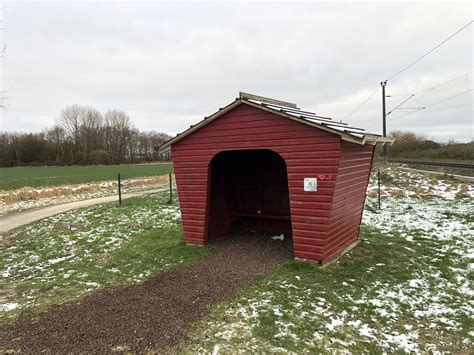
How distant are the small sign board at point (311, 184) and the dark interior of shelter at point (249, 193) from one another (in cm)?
242

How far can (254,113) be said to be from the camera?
22.1ft

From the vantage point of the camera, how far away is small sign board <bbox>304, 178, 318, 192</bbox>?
20.2 ft

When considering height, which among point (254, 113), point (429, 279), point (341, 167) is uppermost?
point (254, 113)

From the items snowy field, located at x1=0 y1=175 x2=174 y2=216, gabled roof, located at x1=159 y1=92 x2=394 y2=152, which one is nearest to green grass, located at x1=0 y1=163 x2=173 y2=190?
snowy field, located at x1=0 y1=175 x2=174 y2=216

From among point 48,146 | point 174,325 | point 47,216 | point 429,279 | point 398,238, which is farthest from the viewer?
point 48,146

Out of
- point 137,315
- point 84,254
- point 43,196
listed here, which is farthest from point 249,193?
point 43,196

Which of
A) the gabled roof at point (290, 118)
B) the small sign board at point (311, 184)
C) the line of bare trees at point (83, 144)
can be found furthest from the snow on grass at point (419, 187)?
the line of bare trees at point (83, 144)

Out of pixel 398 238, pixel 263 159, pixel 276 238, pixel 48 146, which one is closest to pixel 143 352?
pixel 276 238

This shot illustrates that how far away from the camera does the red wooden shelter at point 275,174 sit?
20.2 feet

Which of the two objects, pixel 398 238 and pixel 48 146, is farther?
pixel 48 146

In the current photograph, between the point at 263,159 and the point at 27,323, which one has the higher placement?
the point at 263,159

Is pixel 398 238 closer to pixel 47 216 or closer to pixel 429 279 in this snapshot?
pixel 429 279

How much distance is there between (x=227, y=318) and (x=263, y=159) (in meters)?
5.31

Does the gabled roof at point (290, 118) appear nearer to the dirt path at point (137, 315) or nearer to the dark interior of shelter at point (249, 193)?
the dark interior of shelter at point (249, 193)
